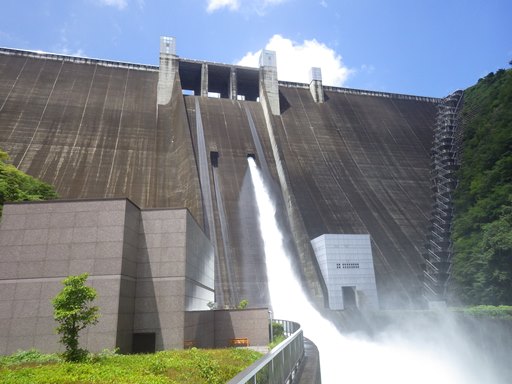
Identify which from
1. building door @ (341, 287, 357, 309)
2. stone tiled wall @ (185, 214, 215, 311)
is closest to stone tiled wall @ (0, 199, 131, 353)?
stone tiled wall @ (185, 214, 215, 311)

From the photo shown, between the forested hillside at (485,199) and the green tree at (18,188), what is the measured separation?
2790 cm

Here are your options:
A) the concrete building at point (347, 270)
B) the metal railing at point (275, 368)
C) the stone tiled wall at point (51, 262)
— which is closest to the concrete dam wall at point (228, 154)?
the concrete building at point (347, 270)

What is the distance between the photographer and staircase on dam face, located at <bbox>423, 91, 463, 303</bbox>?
29.7 metres

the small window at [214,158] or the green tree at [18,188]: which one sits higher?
the small window at [214,158]

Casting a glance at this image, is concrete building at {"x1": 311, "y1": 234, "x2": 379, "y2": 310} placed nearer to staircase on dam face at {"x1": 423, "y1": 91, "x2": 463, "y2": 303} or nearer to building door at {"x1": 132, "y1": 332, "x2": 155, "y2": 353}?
staircase on dam face at {"x1": 423, "y1": 91, "x2": 463, "y2": 303}

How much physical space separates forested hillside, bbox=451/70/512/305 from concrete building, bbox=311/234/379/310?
8.39 metres

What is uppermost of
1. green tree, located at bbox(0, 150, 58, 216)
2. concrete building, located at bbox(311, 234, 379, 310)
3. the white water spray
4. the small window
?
the small window

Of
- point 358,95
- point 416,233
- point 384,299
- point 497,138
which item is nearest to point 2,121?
point 384,299

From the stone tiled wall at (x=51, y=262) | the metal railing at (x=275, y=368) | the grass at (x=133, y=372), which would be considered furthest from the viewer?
the stone tiled wall at (x=51, y=262)

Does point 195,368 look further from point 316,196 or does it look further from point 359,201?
point 359,201

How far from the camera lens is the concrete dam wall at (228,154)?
90.3 feet

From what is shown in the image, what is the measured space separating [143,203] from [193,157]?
5193mm

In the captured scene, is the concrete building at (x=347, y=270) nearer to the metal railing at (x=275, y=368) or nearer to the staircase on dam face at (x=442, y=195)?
the staircase on dam face at (x=442, y=195)

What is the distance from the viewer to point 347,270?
1018 inches
